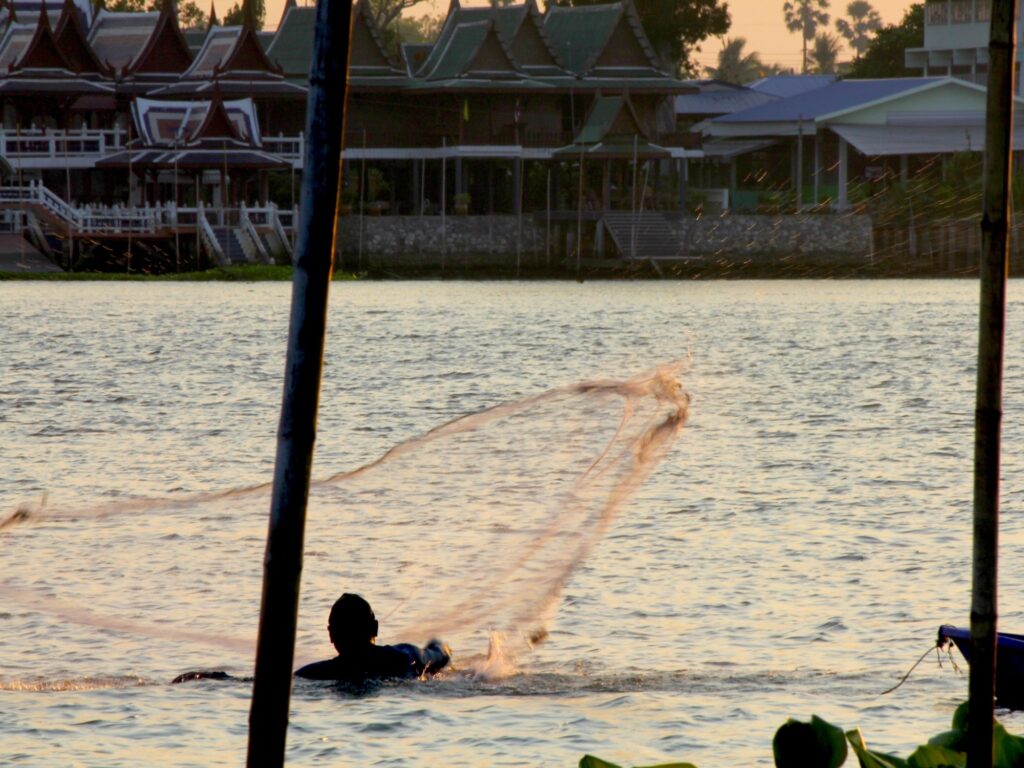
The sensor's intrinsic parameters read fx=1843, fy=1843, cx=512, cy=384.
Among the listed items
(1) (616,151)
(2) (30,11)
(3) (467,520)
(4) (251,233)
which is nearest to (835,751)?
(3) (467,520)

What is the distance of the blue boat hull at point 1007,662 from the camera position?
939 centimetres

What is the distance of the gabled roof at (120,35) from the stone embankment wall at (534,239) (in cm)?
1215

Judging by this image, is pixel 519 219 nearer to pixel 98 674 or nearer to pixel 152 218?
pixel 152 218

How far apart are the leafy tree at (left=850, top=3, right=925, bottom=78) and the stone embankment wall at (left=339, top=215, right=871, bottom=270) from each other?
1966 cm

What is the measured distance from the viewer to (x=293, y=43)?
235 feet

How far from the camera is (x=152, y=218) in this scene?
6234 cm

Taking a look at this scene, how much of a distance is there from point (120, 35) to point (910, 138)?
30446 mm

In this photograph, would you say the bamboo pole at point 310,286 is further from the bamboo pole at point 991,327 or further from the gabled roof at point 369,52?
the gabled roof at point 369,52

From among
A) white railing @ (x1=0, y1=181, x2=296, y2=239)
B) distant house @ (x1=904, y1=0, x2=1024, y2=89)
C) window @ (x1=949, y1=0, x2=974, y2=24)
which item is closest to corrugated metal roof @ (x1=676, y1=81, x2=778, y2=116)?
distant house @ (x1=904, y1=0, x2=1024, y2=89)

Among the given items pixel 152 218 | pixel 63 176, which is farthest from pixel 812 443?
pixel 63 176

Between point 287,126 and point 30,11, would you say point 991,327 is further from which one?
point 30,11

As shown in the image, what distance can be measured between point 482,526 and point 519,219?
1941 inches

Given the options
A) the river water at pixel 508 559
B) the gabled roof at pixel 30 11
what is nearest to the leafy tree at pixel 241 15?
the gabled roof at pixel 30 11

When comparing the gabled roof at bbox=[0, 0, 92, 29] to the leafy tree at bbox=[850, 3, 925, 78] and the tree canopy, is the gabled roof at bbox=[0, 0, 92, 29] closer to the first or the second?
the tree canopy
